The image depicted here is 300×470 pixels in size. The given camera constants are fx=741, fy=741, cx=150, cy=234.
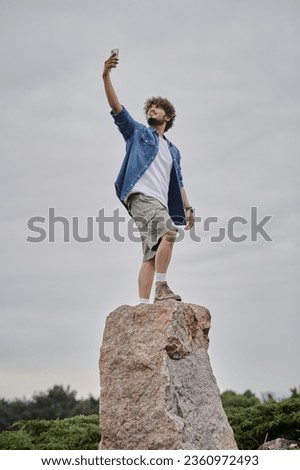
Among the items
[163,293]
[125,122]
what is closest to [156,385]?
[163,293]

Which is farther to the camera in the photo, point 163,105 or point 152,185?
point 163,105

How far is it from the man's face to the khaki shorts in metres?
0.86

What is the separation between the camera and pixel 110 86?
7176mm

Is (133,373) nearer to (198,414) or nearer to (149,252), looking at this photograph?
(198,414)

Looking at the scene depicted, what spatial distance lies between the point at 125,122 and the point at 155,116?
379 mm

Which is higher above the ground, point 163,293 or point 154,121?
point 154,121

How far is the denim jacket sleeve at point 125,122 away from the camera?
7.41 metres

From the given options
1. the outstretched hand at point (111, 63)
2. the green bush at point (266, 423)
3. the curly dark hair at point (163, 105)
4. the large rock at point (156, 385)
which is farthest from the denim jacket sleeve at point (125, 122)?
the green bush at point (266, 423)

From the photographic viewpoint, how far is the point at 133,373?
672 cm

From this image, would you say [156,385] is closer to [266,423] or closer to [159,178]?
[159,178]

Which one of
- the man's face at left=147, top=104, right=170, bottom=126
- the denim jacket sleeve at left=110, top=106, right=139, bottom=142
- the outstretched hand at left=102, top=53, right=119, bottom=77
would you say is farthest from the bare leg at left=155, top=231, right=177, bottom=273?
the outstretched hand at left=102, top=53, right=119, bottom=77

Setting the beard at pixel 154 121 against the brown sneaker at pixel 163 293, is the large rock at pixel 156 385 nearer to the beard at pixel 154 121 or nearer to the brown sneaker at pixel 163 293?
the brown sneaker at pixel 163 293

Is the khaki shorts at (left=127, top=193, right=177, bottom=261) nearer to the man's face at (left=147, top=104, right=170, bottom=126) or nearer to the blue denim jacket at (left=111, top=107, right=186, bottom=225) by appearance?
the blue denim jacket at (left=111, top=107, right=186, bottom=225)
